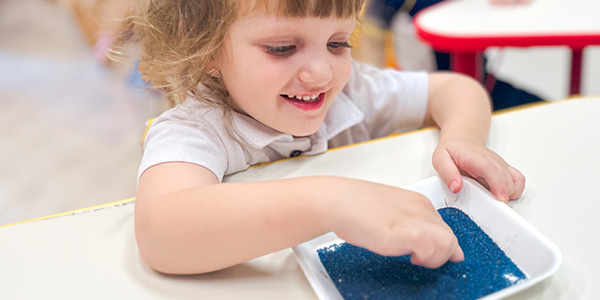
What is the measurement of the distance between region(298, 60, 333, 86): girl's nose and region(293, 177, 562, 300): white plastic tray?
0.15m

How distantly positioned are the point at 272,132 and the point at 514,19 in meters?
0.75

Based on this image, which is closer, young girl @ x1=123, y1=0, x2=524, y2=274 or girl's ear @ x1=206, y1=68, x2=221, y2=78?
young girl @ x1=123, y1=0, x2=524, y2=274

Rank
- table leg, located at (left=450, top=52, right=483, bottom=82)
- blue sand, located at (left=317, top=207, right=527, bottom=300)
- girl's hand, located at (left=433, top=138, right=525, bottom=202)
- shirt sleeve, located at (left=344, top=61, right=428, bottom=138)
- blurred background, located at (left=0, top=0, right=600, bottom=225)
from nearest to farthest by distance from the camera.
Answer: blue sand, located at (left=317, top=207, right=527, bottom=300)
girl's hand, located at (left=433, top=138, right=525, bottom=202)
shirt sleeve, located at (left=344, top=61, right=428, bottom=138)
table leg, located at (left=450, top=52, right=483, bottom=82)
blurred background, located at (left=0, top=0, right=600, bottom=225)

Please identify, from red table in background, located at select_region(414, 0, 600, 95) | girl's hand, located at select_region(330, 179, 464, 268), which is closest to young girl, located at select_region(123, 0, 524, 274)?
girl's hand, located at select_region(330, 179, 464, 268)

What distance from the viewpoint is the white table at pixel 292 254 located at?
45 cm

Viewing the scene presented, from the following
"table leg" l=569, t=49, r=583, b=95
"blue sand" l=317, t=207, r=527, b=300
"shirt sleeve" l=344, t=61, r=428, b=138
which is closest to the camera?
"blue sand" l=317, t=207, r=527, b=300

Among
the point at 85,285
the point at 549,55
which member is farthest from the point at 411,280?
the point at 549,55

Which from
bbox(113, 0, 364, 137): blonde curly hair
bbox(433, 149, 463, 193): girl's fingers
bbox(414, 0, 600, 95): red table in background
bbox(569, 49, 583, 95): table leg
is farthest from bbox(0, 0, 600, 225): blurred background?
bbox(433, 149, 463, 193): girl's fingers

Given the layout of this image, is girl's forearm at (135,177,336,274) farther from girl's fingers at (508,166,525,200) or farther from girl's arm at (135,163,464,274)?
girl's fingers at (508,166,525,200)

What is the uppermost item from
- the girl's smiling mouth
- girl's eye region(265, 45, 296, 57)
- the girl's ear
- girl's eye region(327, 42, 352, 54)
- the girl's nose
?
girl's eye region(265, 45, 296, 57)

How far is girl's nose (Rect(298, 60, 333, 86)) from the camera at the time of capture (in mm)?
555

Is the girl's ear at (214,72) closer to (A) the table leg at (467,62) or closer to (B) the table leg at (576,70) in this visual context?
(A) the table leg at (467,62)

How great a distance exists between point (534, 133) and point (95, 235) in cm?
53

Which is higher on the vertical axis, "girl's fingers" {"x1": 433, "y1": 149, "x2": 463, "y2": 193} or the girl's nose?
the girl's nose
